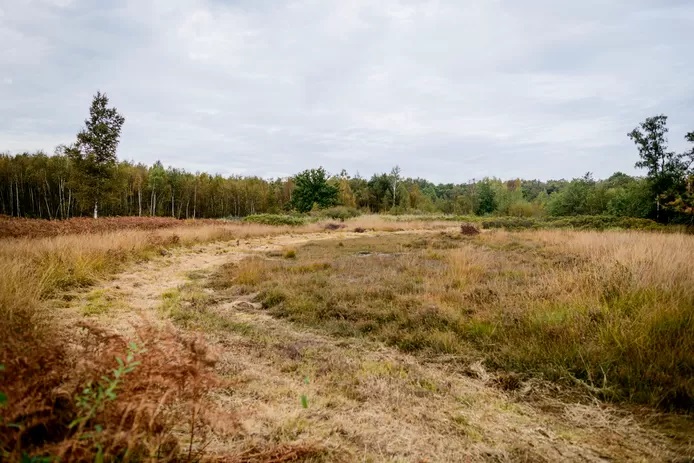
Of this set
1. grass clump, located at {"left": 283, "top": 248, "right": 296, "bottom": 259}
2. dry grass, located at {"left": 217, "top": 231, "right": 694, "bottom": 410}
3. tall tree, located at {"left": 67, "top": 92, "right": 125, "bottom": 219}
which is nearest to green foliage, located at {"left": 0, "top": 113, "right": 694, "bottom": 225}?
tall tree, located at {"left": 67, "top": 92, "right": 125, "bottom": 219}

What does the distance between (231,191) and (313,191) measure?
25713mm

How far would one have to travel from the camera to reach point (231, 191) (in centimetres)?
7600

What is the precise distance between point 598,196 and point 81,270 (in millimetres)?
69297

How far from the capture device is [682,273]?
5.76 metres

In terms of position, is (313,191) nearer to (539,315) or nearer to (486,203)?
(486,203)

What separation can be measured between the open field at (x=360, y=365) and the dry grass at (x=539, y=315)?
0.09 feet

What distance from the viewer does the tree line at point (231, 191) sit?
→ 29281 mm

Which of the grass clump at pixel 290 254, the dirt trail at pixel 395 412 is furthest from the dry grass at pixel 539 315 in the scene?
the grass clump at pixel 290 254

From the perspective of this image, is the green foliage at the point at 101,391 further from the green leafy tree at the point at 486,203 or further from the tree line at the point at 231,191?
the green leafy tree at the point at 486,203

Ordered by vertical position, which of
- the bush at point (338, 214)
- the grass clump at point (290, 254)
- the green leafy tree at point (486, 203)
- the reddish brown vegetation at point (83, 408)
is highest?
the green leafy tree at point (486, 203)

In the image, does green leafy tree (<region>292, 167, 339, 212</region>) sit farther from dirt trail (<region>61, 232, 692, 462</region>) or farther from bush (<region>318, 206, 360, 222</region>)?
dirt trail (<region>61, 232, 692, 462</region>)

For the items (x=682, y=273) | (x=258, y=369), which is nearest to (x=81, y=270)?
(x=258, y=369)

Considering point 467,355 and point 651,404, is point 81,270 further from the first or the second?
point 651,404

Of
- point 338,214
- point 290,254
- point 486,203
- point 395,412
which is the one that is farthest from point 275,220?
point 486,203
